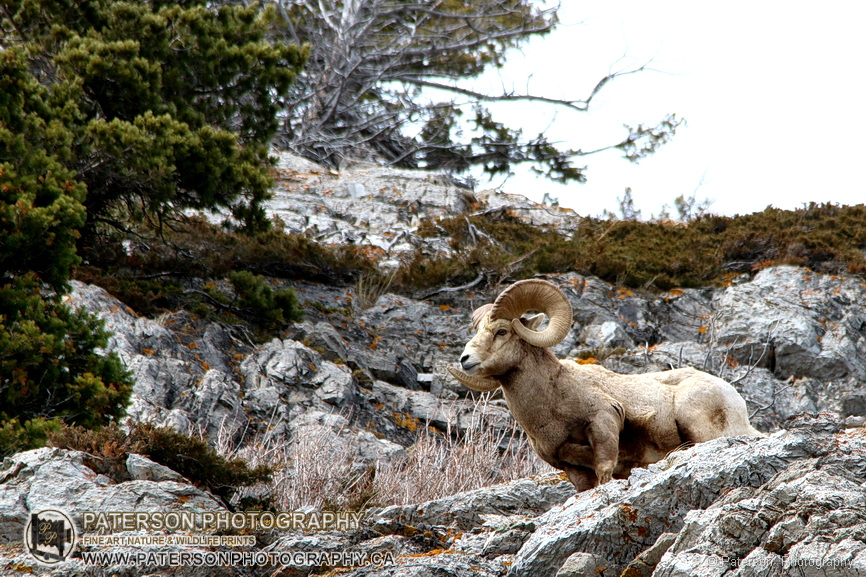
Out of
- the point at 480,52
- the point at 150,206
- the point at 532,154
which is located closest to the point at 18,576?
the point at 150,206

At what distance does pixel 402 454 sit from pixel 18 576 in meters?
5.39

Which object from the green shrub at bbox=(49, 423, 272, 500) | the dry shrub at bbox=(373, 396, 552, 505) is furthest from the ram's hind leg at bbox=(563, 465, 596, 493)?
the green shrub at bbox=(49, 423, 272, 500)

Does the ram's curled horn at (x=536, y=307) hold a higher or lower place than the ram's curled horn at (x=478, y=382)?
higher

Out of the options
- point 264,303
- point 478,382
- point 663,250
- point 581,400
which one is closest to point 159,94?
point 264,303

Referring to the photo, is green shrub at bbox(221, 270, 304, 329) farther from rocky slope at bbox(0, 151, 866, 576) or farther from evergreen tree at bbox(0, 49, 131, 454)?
evergreen tree at bbox(0, 49, 131, 454)

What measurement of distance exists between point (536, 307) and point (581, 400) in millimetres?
718

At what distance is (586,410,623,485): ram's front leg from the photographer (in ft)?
17.4

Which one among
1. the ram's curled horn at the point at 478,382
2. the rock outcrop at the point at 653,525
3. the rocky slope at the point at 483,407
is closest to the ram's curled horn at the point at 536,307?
the ram's curled horn at the point at 478,382

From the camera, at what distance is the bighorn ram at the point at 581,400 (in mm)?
5480

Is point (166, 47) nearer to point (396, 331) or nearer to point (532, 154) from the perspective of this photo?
point (396, 331)

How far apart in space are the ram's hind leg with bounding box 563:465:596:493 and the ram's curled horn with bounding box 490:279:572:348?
0.82 m

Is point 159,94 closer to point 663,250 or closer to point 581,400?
point 663,250

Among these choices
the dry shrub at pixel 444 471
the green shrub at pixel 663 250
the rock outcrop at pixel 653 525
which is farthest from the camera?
the green shrub at pixel 663 250

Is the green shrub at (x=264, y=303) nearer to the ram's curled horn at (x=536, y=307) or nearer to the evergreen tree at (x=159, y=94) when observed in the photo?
the evergreen tree at (x=159, y=94)
